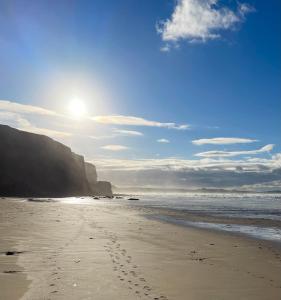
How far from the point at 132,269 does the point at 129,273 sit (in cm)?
64

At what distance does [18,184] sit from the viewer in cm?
12588

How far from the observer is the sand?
9.48 metres

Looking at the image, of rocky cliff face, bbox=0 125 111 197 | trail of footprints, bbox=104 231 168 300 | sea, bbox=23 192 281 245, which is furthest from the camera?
rocky cliff face, bbox=0 125 111 197

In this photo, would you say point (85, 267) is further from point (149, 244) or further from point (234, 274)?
point (149, 244)

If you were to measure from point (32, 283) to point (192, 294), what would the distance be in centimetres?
392

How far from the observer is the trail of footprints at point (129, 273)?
369 inches

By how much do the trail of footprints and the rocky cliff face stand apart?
111968 mm

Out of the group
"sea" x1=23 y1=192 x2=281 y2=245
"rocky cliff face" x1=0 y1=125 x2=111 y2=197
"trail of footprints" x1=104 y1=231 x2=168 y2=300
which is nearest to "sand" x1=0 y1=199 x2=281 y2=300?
"trail of footprints" x1=104 y1=231 x2=168 y2=300

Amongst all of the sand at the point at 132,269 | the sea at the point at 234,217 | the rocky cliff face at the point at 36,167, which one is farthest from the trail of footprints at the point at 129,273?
the rocky cliff face at the point at 36,167

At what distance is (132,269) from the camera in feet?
39.7

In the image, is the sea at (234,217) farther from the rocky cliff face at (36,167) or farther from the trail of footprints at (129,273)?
the rocky cliff face at (36,167)

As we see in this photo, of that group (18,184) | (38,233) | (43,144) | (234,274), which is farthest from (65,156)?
(234,274)

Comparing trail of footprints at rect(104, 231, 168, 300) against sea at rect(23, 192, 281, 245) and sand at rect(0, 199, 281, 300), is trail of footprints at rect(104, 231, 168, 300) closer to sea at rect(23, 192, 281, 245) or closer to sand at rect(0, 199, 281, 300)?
sand at rect(0, 199, 281, 300)

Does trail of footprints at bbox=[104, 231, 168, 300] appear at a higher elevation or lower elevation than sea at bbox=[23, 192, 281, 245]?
lower
